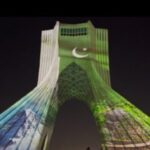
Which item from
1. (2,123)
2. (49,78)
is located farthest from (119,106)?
(2,123)

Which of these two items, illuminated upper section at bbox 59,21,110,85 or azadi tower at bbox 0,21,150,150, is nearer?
azadi tower at bbox 0,21,150,150

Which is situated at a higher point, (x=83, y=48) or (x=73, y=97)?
(x=83, y=48)

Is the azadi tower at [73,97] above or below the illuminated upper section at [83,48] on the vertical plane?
below

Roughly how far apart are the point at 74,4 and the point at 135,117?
4539 mm

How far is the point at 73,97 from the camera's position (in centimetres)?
1130

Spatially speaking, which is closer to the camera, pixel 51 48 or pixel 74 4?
Result: pixel 74 4

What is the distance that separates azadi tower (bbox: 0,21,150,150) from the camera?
9.57 metres

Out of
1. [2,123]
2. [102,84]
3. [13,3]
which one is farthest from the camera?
[102,84]

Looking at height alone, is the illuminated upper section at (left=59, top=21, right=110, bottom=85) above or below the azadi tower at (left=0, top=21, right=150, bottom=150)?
above

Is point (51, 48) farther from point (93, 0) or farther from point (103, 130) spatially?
point (93, 0)

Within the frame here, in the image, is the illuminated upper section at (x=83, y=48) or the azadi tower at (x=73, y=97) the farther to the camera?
the illuminated upper section at (x=83, y=48)

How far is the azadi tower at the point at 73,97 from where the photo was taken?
31.4ft

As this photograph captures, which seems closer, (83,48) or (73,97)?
(73,97)

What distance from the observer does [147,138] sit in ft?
31.8
